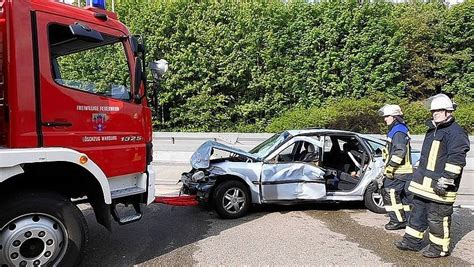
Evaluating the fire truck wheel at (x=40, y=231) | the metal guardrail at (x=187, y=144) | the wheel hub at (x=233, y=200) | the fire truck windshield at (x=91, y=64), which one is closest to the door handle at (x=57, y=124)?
the fire truck windshield at (x=91, y=64)

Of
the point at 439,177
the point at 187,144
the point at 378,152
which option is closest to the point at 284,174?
the point at 378,152

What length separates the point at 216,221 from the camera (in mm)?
5711

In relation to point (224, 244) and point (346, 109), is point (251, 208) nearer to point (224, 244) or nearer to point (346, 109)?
point (224, 244)

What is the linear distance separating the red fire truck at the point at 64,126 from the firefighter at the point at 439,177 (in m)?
3.16

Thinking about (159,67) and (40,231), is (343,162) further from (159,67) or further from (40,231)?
(40,231)

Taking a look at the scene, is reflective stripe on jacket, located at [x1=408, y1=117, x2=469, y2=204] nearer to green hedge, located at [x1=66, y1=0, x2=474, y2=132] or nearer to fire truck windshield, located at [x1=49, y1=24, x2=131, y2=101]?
fire truck windshield, located at [x1=49, y1=24, x2=131, y2=101]

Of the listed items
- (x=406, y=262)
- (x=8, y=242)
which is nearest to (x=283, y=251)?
(x=406, y=262)

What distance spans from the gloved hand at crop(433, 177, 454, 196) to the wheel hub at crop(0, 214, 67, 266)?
389 centimetres

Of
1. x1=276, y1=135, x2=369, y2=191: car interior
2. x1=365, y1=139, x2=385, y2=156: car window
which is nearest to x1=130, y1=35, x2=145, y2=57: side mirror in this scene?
x1=276, y1=135, x2=369, y2=191: car interior

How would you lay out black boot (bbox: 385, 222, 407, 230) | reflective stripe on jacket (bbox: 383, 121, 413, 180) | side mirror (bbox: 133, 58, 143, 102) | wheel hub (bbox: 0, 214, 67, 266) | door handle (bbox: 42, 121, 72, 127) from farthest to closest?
black boot (bbox: 385, 222, 407, 230) < reflective stripe on jacket (bbox: 383, 121, 413, 180) < side mirror (bbox: 133, 58, 143, 102) < door handle (bbox: 42, 121, 72, 127) < wheel hub (bbox: 0, 214, 67, 266)

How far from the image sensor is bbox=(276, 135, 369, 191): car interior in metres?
6.37

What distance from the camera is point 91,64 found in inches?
172

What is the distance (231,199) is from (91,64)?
2.76m

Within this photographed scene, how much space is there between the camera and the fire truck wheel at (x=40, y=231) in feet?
11.1
